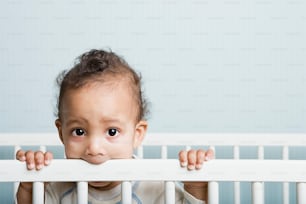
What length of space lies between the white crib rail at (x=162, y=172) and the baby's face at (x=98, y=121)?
0.25 ft

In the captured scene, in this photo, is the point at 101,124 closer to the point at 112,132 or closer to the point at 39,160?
the point at 112,132

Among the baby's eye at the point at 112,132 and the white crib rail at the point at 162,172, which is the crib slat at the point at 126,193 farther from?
the baby's eye at the point at 112,132

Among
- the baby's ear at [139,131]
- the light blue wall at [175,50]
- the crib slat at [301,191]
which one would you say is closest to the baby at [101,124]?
the baby's ear at [139,131]

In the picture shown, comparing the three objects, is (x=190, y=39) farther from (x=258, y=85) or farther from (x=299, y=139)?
(x=299, y=139)

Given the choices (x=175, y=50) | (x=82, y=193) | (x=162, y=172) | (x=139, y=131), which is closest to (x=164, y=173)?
(x=162, y=172)

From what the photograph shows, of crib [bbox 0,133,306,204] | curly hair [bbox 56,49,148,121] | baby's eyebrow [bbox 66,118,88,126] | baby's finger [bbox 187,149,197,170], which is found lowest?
crib [bbox 0,133,306,204]

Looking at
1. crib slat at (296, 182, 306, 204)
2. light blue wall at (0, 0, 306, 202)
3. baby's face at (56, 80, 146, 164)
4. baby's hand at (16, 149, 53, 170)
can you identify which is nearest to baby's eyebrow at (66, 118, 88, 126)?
baby's face at (56, 80, 146, 164)

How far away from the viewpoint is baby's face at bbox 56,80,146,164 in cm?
100

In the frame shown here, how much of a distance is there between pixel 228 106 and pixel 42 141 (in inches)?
19.2

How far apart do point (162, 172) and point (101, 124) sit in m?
0.15

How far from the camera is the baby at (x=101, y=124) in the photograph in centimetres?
100

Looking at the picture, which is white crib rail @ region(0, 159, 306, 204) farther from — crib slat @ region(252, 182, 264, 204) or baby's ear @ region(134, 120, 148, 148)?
baby's ear @ region(134, 120, 148, 148)

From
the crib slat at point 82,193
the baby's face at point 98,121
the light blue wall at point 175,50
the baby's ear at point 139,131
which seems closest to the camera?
the crib slat at point 82,193

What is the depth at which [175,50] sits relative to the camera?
1.70 meters
